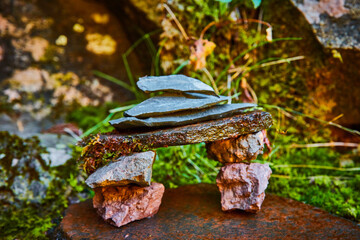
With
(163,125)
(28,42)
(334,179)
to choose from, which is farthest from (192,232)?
(28,42)

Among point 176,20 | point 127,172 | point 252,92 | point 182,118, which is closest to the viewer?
point 127,172

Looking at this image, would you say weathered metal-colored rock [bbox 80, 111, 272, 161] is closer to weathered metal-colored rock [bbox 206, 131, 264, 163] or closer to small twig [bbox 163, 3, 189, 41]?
weathered metal-colored rock [bbox 206, 131, 264, 163]

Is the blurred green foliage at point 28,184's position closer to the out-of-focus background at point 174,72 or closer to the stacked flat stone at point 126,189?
the out-of-focus background at point 174,72

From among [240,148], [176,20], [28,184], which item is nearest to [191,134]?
[240,148]

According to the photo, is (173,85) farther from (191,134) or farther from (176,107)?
(191,134)

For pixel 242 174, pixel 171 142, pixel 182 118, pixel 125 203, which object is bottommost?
pixel 125 203

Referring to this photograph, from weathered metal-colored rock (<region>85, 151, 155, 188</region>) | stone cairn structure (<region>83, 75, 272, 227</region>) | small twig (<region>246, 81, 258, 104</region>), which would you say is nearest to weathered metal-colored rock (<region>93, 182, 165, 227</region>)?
stone cairn structure (<region>83, 75, 272, 227</region>)

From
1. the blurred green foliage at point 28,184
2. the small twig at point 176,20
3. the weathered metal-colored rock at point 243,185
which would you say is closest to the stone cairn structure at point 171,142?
the weathered metal-colored rock at point 243,185
